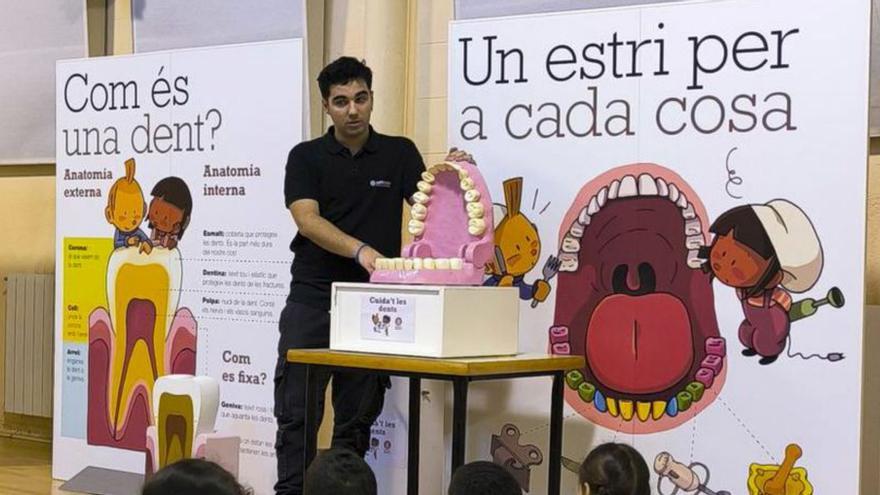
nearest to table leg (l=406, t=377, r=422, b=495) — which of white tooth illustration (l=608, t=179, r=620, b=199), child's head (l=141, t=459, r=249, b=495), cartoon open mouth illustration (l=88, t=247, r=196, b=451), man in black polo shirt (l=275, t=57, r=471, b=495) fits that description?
man in black polo shirt (l=275, t=57, r=471, b=495)

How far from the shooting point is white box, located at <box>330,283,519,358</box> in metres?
3.36

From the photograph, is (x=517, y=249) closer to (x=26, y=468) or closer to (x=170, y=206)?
(x=170, y=206)

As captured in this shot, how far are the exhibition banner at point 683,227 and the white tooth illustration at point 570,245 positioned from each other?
0.06 feet

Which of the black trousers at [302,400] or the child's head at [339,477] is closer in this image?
the child's head at [339,477]

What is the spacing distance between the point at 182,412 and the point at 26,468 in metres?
1.66

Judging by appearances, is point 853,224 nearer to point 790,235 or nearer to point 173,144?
point 790,235

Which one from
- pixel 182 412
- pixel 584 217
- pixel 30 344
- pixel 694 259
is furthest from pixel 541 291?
pixel 30 344

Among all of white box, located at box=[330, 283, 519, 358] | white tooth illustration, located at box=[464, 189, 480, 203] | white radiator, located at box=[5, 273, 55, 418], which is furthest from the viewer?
white radiator, located at box=[5, 273, 55, 418]

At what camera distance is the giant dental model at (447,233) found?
11.3 ft

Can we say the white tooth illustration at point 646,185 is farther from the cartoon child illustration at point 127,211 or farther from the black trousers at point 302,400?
Result: the cartoon child illustration at point 127,211

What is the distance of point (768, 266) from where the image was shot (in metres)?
3.41

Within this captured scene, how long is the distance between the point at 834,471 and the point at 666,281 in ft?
2.24

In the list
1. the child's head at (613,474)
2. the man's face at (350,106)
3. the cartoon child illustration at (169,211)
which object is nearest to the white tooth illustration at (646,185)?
the man's face at (350,106)

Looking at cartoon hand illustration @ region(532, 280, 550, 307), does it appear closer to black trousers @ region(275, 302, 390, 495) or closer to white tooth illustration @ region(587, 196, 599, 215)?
white tooth illustration @ region(587, 196, 599, 215)
